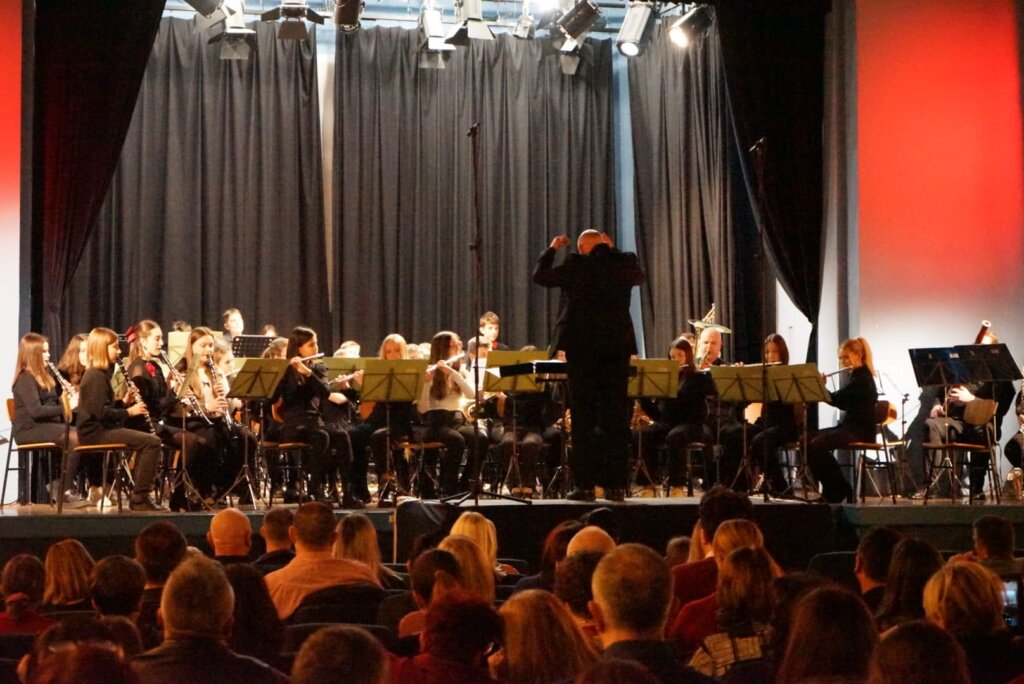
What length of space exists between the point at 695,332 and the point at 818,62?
10.1ft

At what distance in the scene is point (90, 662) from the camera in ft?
6.93

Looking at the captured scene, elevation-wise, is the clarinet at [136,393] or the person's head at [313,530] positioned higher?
the clarinet at [136,393]

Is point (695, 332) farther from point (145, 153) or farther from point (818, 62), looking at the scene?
point (145, 153)

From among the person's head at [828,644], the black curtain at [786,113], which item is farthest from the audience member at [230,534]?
the black curtain at [786,113]

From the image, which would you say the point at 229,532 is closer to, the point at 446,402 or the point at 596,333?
the point at 596,333

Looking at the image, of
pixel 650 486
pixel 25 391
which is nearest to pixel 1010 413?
pixel 650 486

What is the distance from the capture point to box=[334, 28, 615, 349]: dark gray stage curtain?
43.6 ft

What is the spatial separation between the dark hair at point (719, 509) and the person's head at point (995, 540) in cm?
92

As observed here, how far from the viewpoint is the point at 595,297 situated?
7.71 m

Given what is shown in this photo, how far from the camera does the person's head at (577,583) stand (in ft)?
12.6

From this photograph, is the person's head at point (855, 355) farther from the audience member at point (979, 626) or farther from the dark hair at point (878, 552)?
the audience member at point (979, 626)

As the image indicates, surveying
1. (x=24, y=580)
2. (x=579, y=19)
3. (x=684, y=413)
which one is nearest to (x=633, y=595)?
(x=24, y=580)

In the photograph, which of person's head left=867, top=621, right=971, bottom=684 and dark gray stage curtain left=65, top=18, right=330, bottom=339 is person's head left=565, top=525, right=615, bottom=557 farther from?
dark gray stage curtain left=65, top=18, right=330, bottom=339

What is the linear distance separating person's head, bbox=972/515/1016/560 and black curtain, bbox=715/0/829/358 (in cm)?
633
